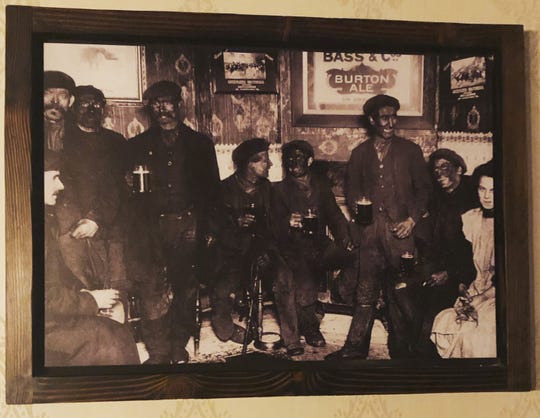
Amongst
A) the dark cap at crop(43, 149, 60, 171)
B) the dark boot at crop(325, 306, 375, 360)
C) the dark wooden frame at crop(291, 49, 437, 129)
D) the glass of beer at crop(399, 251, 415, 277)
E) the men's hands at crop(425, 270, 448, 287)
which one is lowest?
the dark boot at crop(325, 306, 375, 360)

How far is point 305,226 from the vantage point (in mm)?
1656

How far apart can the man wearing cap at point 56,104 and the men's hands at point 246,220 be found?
0.43 meters

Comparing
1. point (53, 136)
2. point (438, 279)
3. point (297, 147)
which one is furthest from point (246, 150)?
point (438, 279)

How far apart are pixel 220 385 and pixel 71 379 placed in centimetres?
33

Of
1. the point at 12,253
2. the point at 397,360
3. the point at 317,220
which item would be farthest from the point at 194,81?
the point at 397,360

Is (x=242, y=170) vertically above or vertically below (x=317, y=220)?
above

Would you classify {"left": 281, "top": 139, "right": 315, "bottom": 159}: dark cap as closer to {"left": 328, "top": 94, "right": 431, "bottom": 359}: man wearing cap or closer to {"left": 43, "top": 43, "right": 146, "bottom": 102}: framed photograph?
{"left": 328, "top": 94, "right": 431, "bottom": 359}: man wearing cap

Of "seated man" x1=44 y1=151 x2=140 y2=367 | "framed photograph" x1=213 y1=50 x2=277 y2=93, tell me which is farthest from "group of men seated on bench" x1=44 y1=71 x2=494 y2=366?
"framed photograph" x1=213 y1=50 x2=277 y2=93

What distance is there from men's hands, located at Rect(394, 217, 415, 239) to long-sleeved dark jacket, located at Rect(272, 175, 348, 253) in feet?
0.41

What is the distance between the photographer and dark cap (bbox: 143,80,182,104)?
5.33ft

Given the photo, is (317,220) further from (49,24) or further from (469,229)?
(49,24)

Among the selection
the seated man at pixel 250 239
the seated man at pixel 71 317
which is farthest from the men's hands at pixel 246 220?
the seated man at pixel 71 317

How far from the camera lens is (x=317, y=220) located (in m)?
1.66

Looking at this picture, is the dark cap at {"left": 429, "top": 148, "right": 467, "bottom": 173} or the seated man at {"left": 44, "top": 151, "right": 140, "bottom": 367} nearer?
the seated man at {"left": 44, "top": 151, "right": 140, "bottom": 367}
